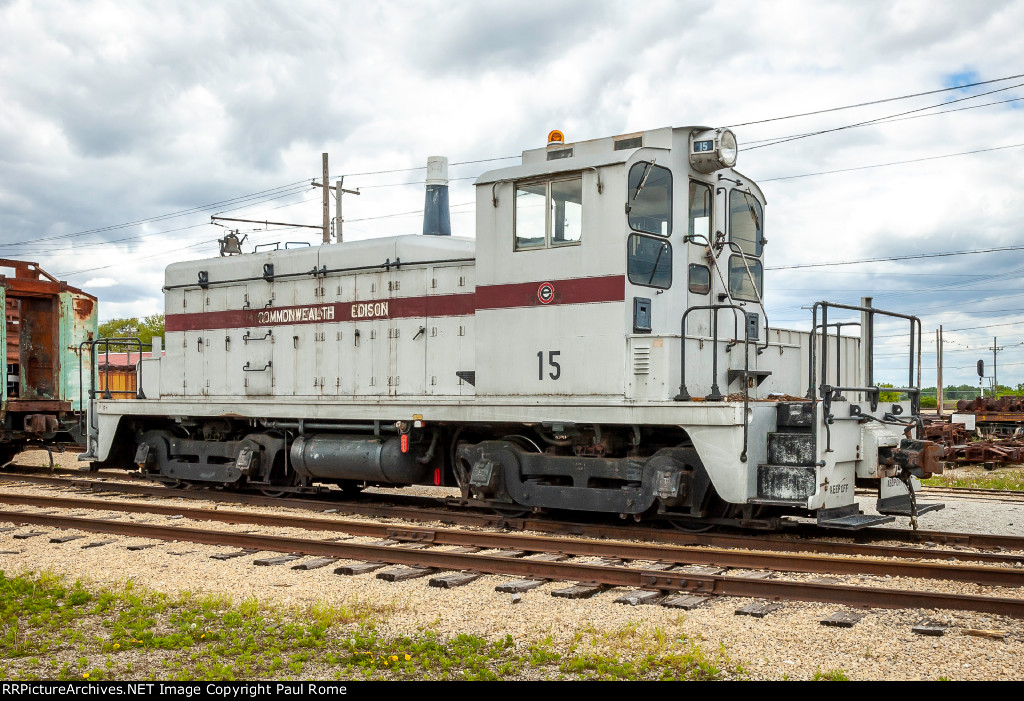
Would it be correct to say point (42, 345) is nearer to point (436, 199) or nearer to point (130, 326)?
point (436, 199)

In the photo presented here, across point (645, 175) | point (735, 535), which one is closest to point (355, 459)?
point (735, 535)

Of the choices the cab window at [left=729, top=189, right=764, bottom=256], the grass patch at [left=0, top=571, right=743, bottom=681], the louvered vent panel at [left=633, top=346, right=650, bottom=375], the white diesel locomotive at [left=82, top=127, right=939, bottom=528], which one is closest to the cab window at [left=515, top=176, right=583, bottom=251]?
the white diesel locomotive at [left=82, top=127, right=939, bottom=528]

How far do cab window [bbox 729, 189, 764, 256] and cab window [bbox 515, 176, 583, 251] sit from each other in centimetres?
208

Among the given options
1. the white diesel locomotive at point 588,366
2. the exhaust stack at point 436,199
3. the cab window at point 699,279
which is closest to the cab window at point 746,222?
the white diesel locomotive at point 588,366

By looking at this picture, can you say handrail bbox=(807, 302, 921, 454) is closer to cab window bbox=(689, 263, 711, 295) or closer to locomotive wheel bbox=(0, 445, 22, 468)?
cab window bbox=(689, 263, 711, 295)

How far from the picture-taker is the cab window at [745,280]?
9992 millimetres

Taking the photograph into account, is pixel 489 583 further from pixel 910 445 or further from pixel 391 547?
pixel 910 445

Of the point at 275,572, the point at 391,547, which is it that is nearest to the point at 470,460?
the point at 391,547

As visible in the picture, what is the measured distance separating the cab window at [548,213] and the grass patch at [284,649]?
4384mm

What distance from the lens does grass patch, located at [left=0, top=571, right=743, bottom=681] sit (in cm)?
473

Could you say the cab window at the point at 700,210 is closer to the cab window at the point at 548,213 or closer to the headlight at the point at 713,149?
the headlight at the point at 713,149

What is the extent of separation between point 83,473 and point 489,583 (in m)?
12.4

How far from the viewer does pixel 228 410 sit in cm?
1228

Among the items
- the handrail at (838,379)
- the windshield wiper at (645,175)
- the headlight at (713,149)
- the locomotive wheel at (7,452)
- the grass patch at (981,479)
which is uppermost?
the headlight at (713,149)
